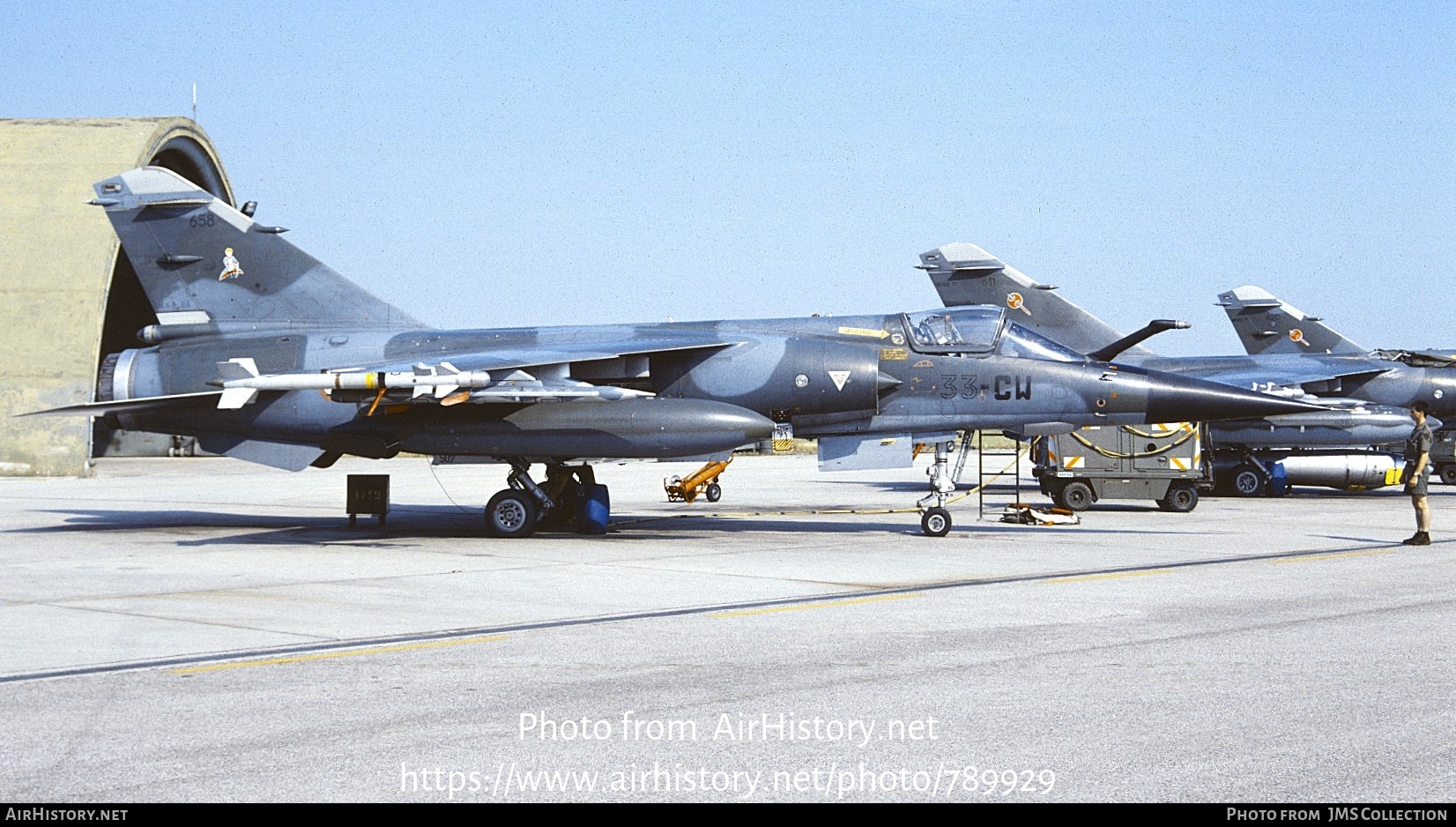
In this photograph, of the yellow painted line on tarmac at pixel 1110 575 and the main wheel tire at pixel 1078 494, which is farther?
the main wheel tire at pixel 1078 494

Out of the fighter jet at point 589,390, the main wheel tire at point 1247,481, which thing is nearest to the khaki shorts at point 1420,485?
the fighter jet at point 589,390

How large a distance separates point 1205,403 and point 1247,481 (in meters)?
12.4

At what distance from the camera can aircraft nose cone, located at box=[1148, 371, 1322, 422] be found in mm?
17156

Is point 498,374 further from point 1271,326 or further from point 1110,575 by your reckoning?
point 1271,326

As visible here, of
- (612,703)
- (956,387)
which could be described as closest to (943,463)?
(956,387)

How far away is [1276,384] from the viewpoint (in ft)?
93.4

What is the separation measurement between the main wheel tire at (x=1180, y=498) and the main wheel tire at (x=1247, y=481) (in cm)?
523

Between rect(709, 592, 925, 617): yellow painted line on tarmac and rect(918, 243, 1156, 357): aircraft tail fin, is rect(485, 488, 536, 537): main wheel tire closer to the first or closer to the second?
rect(709, 592, 925, 617): yellow painted line on tarmac

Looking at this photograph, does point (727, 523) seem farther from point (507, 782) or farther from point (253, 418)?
point (507, 782)

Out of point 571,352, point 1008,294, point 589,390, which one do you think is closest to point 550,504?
point 571,352

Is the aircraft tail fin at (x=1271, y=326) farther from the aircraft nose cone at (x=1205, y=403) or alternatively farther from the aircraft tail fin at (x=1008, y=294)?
the aircraft nose cone at (x=1205, y=403)

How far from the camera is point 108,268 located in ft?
120

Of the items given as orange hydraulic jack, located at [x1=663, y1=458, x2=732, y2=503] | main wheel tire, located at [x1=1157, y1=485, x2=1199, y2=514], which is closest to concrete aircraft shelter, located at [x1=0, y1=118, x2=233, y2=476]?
orange hydraulic jack, located at [x1=663, y1=458, x2=732, y2=503]

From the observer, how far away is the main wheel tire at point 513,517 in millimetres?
17859
